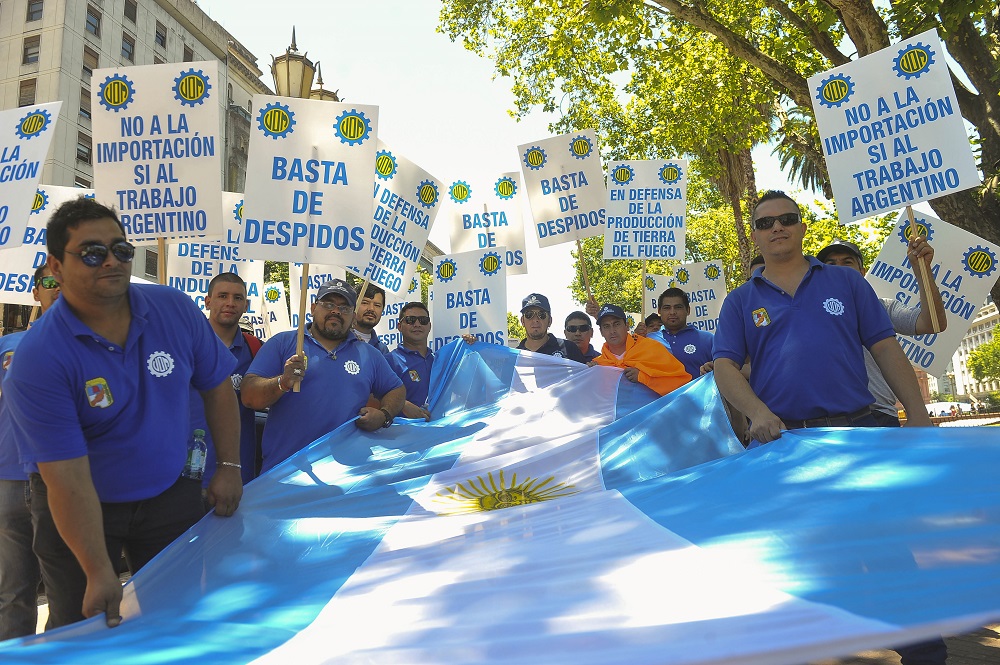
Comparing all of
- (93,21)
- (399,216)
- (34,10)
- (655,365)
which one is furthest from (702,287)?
(34,10)

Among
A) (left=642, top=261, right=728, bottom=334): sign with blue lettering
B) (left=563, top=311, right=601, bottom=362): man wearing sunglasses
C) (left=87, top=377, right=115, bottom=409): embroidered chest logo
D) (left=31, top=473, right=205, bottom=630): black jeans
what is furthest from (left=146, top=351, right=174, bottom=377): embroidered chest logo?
(left=642, top=261, right=728, bottom=334): sign with blue lettering

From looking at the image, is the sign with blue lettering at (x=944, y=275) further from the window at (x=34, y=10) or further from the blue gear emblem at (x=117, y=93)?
the window at (x=34, y=10)

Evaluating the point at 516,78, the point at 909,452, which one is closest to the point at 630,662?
the point at 909,452

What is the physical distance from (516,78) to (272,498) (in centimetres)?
1487

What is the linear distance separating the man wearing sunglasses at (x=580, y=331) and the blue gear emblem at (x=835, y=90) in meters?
3.15

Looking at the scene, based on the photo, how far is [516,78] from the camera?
56.4 ft

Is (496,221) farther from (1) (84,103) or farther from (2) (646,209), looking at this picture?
(1) (84,103)

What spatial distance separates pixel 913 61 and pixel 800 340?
2767mm

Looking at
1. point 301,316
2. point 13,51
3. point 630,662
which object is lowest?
point 630,662

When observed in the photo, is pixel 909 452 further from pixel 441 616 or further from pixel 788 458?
pixel 441 616

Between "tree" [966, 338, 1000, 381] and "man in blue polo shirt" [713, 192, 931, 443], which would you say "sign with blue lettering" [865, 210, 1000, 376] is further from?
"tree" [966, 338, 1000, 381]

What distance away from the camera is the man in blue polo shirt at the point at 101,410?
8.71 feet

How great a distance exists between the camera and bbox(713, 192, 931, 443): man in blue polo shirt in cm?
357

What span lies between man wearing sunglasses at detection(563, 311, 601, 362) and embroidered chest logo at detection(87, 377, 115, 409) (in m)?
5.34
